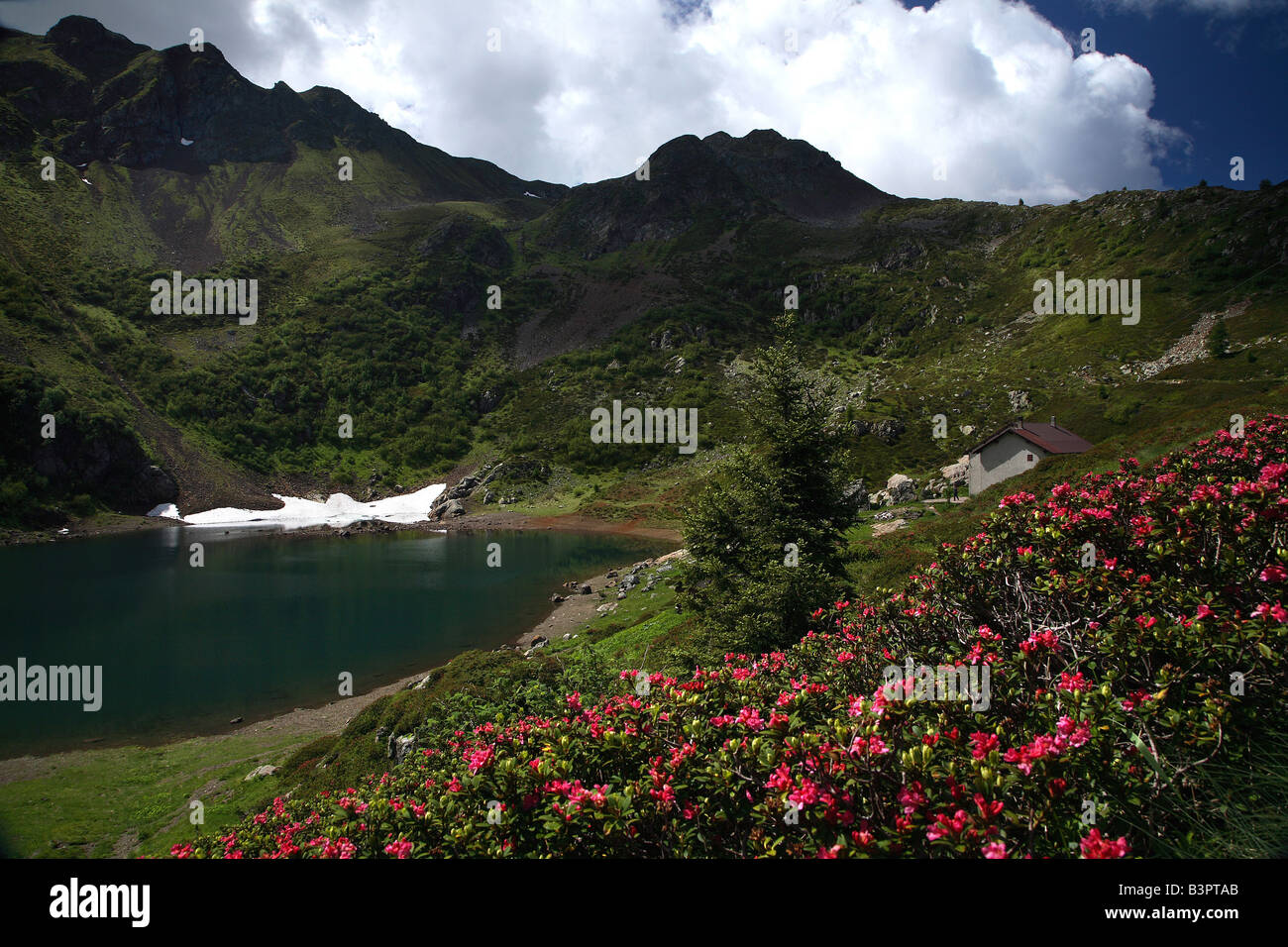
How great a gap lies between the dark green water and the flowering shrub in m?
25.6

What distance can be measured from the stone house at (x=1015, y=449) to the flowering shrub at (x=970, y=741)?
128 feet

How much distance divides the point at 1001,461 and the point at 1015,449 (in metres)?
1.38

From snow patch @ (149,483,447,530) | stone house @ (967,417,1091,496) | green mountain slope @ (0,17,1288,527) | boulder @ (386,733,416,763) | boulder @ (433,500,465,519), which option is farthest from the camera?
boulder @ (433,500,465,519)

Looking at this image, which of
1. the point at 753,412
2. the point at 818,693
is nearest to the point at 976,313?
the point at 753,412

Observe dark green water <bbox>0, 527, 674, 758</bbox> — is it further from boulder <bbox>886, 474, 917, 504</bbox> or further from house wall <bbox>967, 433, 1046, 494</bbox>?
house wall <bbox>967, 433, 1046, 494</bbox>

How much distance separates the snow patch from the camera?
110938mm

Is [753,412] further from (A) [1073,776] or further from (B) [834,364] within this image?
(B) [834,364]

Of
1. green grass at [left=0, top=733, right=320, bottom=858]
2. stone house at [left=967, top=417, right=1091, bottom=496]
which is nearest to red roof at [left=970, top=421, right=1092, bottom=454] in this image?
stone house at [left=967, top=417, right=1091, bottom=496]

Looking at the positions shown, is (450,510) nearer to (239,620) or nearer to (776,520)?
(239,620)

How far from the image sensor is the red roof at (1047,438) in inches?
1548

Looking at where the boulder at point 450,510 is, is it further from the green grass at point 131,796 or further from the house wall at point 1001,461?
the green grass at point 131,796

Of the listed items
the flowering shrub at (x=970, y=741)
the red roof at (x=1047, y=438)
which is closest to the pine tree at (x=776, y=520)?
the flowering shrub at (x=970, y=741)

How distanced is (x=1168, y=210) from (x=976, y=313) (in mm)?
49940

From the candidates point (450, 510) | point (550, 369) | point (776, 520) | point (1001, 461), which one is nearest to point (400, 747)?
point (776, 520)
